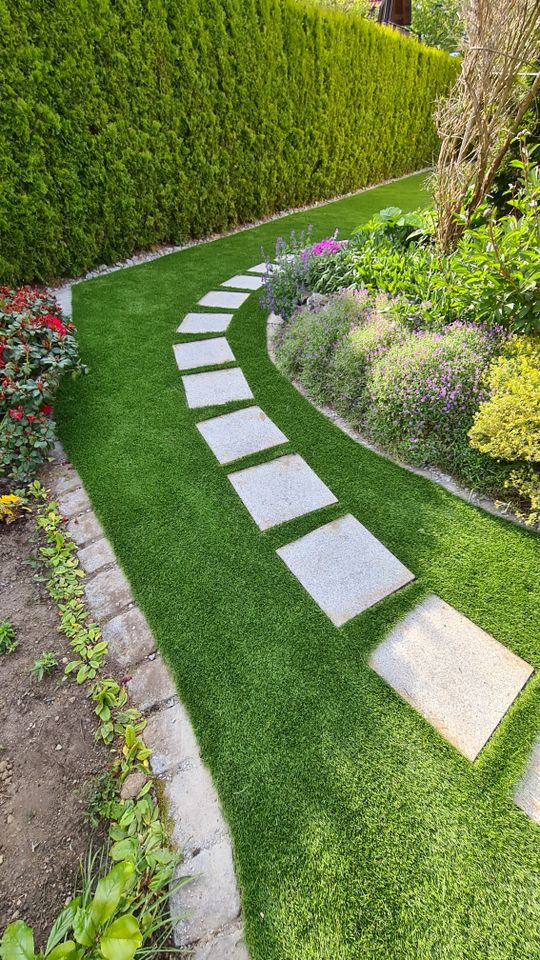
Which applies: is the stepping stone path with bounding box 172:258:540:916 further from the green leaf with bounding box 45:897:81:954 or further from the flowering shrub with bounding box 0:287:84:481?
the flowering shrub with bounding box 0:287:84:481

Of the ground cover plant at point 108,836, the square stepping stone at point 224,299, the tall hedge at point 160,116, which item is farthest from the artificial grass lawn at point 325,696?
the tall hedge at point 160,116

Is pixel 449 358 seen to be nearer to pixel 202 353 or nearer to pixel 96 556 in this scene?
pixel 202 353

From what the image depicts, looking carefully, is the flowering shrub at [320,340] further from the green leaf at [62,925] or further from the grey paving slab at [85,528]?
the green leaf at [62,925]

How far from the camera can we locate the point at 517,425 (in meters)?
2.07

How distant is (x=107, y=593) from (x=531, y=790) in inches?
66.3

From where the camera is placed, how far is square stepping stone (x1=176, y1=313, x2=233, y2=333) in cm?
379

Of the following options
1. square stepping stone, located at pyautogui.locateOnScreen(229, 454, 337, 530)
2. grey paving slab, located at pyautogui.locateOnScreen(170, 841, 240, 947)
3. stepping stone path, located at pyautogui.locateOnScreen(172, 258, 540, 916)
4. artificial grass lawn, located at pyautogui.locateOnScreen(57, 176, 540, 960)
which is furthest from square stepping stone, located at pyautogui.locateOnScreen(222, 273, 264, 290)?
grey paving slab, located at pyautogui.locateOnScreen(170, 841, 240, 947)

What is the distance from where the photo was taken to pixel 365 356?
9.37 feet

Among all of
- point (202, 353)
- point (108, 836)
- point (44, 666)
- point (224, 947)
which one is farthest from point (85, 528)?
point (202, 353)

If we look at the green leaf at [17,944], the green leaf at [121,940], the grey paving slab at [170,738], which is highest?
the green leaf at [17,944]

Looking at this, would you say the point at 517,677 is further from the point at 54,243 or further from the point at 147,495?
the point at 54,243

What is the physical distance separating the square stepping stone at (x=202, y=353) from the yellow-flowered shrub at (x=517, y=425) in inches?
77.6

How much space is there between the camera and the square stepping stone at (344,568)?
1.81 metres

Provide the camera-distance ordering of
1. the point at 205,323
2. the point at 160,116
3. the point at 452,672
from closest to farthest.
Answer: the point at 452,672
the point at 205,323
the point at 160,116
